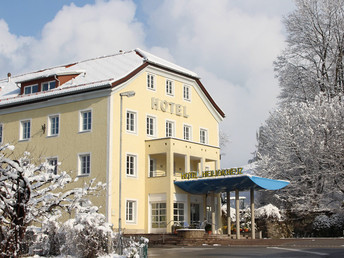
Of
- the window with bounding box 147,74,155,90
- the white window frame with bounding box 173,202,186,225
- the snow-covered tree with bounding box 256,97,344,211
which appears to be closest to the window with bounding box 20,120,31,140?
the window with bounding box 147,74,155,90

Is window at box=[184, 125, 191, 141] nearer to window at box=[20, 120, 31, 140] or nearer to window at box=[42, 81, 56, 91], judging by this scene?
window at box=[42, 81, 56, 91]

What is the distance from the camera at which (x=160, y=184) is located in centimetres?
3700

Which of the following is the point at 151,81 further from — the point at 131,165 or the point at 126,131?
the point at 131,165

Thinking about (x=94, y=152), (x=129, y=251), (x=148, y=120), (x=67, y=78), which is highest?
(x=67, y=78)

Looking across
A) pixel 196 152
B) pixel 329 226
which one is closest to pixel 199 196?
pixel 196 152

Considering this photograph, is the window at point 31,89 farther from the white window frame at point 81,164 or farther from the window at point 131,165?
the window at point 131,165

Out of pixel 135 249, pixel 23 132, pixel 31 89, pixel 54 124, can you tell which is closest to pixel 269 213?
pixel 54 124

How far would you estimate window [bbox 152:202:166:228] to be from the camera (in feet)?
121

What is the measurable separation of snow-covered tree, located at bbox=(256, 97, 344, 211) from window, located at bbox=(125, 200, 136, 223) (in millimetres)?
13214

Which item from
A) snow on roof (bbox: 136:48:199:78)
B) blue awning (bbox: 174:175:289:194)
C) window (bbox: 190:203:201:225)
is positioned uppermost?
snow on roof (bbox: 136:48:199:78)

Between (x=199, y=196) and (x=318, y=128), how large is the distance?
11.5 m

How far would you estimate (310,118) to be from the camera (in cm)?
4431

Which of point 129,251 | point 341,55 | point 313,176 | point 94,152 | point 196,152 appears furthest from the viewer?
point 341,55

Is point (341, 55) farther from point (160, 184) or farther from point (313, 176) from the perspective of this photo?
point (160, 184)
